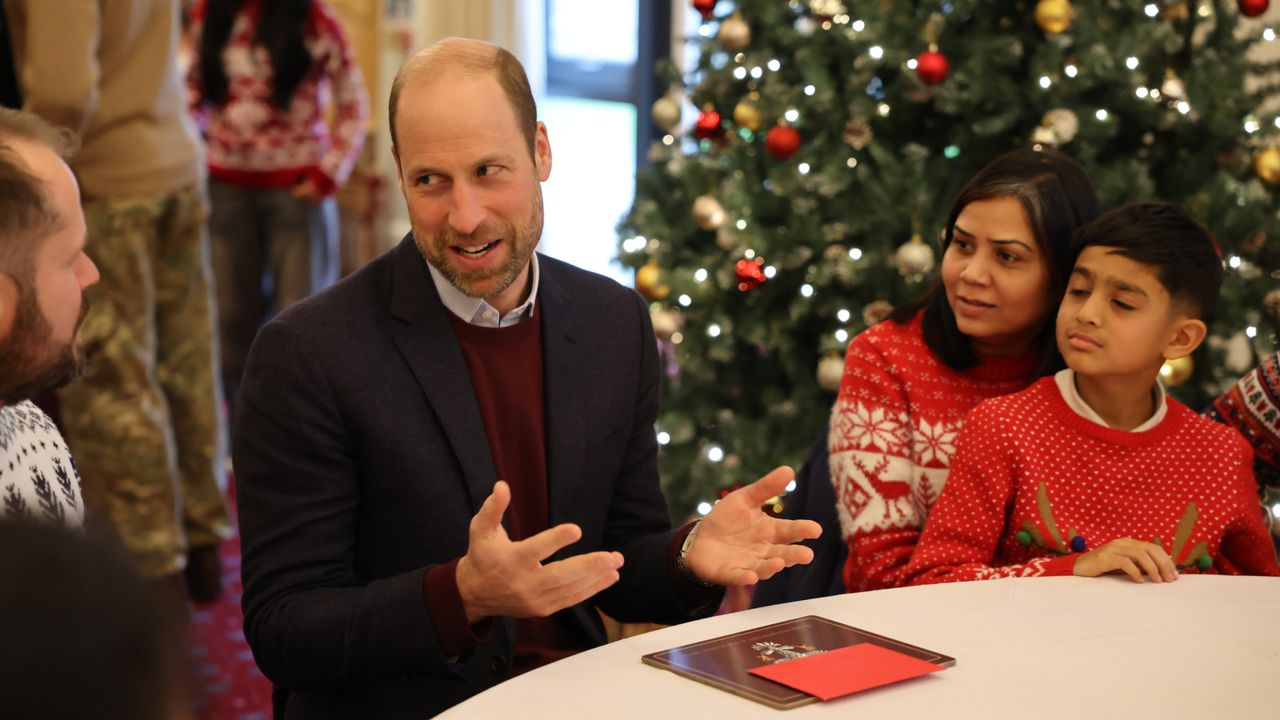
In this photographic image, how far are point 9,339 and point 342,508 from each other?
462 mm

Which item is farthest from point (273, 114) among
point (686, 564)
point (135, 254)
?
point (686, 564)

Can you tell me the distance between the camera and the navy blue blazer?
1.51 m

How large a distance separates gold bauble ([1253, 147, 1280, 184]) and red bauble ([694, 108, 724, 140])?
134 centimetres

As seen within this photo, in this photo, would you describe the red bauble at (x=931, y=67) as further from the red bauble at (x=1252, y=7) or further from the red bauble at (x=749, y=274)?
the red bauble at (x=1252, y=7)

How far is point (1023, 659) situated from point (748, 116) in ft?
7.14

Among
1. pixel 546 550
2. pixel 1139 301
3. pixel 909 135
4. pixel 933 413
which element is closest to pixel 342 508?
pixel 546 550

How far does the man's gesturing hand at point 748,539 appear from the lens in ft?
4.71

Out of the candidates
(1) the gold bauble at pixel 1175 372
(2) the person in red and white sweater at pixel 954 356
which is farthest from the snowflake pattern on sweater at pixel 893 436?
(1) the gold bauble at pixel 1175 372

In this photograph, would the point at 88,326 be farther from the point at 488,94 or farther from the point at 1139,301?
the point at 1139,301

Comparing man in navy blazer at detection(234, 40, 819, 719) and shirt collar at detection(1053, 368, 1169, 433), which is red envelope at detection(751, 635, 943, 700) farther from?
shirt collar at detection(1053, 368, 1169, 433)

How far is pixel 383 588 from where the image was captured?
1.49m

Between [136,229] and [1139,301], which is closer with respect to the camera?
[1139,301]

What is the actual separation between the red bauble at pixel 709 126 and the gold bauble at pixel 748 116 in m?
0.11

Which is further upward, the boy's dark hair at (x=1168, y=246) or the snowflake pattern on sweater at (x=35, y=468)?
the boy's dark hair at (x=1168, y=246)
